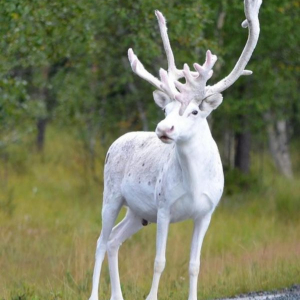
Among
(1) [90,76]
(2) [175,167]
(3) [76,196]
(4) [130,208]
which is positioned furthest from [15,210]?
(2) [175,167]

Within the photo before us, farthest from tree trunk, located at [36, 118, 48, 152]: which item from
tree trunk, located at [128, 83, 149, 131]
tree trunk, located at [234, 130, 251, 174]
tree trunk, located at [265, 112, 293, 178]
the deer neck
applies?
the deer neck

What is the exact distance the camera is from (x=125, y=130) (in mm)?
21547

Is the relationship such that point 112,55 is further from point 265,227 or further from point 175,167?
point 175,167

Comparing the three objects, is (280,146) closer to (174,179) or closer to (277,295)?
(277,295)

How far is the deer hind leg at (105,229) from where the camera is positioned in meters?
9.48

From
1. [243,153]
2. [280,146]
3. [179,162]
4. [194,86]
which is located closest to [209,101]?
[194,86]

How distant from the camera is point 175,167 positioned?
27.9ft

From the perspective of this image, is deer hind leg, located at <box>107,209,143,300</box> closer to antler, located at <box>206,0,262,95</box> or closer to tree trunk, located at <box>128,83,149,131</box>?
antler, located at <box>206,0,262,95</box>

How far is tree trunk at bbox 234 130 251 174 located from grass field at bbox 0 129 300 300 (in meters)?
0.32

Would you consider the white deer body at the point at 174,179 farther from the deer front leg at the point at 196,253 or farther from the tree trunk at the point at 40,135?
the tree trunk at the point at 40,135

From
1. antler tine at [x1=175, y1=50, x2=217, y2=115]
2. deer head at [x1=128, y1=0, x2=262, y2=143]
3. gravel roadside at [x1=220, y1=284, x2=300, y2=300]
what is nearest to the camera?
deer head at [x1=128, y1=0, x2=262, y2=143]

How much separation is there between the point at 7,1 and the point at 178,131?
4073mm

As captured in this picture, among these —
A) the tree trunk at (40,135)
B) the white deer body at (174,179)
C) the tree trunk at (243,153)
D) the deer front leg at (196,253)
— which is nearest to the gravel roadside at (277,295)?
the deer front leg at (196,253)

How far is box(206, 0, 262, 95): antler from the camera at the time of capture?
8.49m
